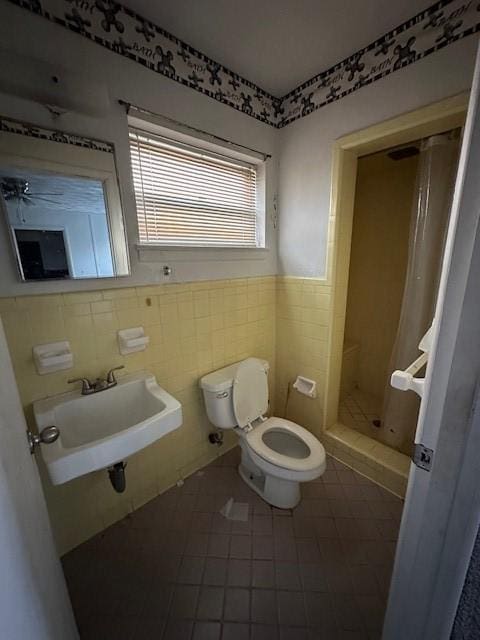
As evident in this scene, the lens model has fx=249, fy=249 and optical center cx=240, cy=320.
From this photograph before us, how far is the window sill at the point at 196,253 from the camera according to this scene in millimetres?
1288

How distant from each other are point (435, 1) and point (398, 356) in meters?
1.78

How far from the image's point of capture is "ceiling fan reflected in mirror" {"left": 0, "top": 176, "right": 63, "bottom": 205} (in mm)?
932

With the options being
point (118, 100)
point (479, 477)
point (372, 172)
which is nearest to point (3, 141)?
point (118, 100)

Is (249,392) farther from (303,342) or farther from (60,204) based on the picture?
(60,204)

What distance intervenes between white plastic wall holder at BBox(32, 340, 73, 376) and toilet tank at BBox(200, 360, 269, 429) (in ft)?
2.40

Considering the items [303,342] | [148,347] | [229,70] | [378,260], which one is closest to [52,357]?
[148,347]

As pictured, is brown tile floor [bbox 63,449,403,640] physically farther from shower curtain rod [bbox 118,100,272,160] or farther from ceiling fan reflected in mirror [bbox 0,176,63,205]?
shower curtain rod [bbox 118,100,272,160]

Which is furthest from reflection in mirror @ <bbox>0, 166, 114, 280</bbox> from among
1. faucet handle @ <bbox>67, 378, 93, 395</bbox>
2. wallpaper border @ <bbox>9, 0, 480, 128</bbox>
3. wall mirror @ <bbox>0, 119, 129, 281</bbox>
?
wallpaper border @ <bbox>9, 0, 480, 128</bbox>

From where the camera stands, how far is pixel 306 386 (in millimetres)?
1888

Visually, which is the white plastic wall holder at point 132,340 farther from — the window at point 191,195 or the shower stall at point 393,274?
the shower stall at point 393,274

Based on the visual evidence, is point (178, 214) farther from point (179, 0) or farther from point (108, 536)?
point (108, 536)

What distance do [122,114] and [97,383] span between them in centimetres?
124

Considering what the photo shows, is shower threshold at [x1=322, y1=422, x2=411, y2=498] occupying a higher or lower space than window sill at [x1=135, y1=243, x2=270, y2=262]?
lower

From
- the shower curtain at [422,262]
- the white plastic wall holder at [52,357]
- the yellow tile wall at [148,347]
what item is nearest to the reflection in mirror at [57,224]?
the yellow tile wall at [148,347]
